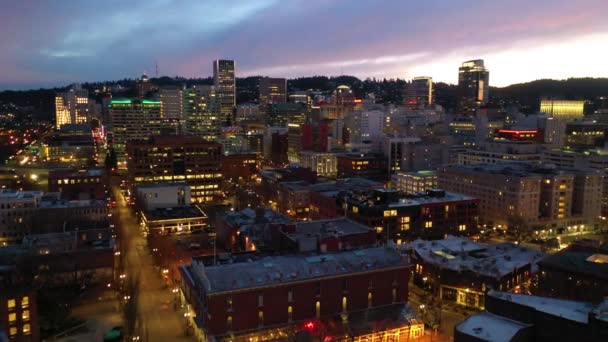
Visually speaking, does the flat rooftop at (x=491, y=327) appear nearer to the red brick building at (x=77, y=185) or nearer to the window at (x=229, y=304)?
the window at (x=229, y=304)

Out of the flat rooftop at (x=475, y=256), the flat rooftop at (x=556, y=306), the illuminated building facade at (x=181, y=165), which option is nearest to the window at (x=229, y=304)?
the flat rooftop at (x=556, y=306)

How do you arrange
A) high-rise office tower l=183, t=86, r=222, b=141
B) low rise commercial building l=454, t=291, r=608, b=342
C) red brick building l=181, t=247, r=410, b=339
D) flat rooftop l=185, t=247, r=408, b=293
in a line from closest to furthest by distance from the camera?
1. low rise commercial building l=454, t=291, r=608, b=342
2. red brick building l=181, t=247, r=410, b=339
3. flat rooftop l=185, t=247, r=408, b=293
4. high-rise office tower l=183, t=86, r=222, b=141

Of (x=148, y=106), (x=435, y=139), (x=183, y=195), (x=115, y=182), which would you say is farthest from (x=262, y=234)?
(x=148, y=106)

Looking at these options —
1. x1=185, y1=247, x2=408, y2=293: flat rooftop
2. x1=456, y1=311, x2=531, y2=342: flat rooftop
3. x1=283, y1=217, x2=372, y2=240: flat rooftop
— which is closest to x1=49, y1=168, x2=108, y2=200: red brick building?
x1=283, y1=217, x2=372, y2=240: flat rooftop

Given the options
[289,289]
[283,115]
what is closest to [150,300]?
[289,289]

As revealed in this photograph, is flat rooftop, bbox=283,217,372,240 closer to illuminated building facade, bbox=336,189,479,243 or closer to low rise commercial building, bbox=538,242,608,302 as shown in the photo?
illuminated building facade, bbox=336,189,479,243

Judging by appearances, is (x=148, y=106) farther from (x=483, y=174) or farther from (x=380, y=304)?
(x=380, y=304)

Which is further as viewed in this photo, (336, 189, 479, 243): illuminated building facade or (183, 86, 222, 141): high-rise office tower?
(183, 86, 222, 141): high-rise office tower

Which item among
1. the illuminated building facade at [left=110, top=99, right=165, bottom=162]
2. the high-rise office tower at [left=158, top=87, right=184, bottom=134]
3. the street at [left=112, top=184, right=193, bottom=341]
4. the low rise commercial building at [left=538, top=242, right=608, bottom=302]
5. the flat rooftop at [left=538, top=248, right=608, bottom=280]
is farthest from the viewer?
the high-rise office tower at [left=158, top=87, right=184, bottom=134]
